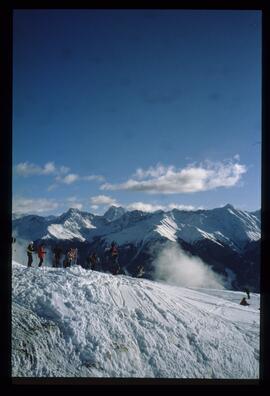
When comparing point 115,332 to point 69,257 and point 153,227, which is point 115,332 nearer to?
point 69,257

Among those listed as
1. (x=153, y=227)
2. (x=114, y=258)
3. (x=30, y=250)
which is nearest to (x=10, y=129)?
(x=30, y=250)

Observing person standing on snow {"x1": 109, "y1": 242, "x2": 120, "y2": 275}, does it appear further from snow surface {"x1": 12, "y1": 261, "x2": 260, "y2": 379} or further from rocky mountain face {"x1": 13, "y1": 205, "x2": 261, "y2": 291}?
rocky mountain face {"x1": 13, "y1": 205, "x2": 261, "y2": 291}

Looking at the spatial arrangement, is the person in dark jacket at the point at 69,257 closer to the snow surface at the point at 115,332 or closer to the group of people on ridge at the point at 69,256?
the group of people on ridge at the point at 69,256

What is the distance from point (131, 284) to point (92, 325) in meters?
2.34

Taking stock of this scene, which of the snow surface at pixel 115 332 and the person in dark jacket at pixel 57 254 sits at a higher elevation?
the person in dark jacket at pixel 57 254

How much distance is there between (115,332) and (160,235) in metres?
118

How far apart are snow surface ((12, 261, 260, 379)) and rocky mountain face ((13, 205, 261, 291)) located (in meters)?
91.7

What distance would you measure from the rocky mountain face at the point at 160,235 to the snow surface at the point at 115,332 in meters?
91.7

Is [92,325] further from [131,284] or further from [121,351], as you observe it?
[131,284]

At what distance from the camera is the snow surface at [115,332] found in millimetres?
3580

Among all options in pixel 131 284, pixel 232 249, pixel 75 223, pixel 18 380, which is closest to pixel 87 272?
pixel 131 284

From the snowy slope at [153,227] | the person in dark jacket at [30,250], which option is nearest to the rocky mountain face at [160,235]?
the snowy slope at [153,227]

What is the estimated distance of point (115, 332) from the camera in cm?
441

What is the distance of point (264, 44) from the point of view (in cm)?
220
